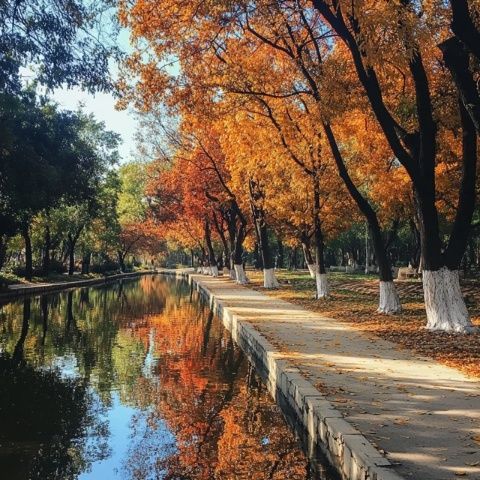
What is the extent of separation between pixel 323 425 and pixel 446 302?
7.97 metres

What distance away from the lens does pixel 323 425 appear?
256 inches

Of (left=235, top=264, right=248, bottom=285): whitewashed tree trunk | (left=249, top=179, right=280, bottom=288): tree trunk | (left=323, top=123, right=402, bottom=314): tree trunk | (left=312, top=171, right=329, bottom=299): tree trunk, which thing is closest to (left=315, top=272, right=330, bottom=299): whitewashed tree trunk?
(left=312, top=171, right=329, bottom=299): tree trunk

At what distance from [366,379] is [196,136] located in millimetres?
27568

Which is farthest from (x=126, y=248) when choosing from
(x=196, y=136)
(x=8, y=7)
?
(x=8, y=7)

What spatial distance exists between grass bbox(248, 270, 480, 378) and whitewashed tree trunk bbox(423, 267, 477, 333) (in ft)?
1.15

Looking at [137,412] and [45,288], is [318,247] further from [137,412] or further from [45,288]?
[45,288]

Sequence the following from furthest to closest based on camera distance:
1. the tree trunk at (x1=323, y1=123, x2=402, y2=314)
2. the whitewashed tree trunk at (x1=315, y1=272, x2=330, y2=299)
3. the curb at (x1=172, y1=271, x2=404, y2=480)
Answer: the whitewashed tree trunk at (x1=315, y1=272, x2=330, y2=299)
the tree trunk at (x1=323, y1=123, x2=402, y2=314)
the curb at (x1=172, y1=271, x2=404, y2=480)

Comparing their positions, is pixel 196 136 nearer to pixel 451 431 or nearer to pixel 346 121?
pixel 346 121

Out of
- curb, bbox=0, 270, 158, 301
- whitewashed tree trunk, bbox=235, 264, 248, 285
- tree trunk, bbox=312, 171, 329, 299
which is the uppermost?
tree trunk, bbox=312, 171, 329, 299

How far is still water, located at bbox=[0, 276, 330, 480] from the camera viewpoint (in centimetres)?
654

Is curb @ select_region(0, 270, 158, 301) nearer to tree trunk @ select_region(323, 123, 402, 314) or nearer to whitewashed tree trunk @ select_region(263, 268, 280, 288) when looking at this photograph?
whitewashed tree trunk @ select_region(263, 268, 280, 288)

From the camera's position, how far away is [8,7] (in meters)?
12.1

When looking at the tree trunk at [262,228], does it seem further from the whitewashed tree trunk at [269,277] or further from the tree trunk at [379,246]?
the tree trunk at [379,246]

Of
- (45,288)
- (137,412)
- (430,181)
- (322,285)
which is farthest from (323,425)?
(45,288)
